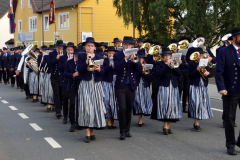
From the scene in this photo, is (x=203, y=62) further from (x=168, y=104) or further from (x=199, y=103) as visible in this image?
(x=168, y=104)

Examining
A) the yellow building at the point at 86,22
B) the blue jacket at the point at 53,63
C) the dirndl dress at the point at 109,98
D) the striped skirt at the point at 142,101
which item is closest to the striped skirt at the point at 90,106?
the dirndl dress at the point at 109,98

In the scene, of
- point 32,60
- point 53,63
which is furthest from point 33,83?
point 53,63

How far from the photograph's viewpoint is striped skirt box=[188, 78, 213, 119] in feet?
33.8

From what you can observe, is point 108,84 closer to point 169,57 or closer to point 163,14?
point 169,57

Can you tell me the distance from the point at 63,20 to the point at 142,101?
36.4 meters

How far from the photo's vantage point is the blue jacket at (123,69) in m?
9.35

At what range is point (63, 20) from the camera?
153ft

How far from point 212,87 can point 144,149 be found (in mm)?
13666

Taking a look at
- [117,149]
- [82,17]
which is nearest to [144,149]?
[117,149]

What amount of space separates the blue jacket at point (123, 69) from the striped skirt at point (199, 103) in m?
1.52

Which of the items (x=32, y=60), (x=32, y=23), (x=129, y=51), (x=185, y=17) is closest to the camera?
(x=129, y=51)

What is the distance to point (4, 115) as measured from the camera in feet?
43.1

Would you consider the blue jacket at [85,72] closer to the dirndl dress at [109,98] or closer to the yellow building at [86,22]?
the dirndl dress at [109,98]

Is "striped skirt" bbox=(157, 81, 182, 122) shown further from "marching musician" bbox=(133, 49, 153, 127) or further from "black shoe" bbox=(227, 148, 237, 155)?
"black shoe" bbox=(227, 148, 237, 155)
